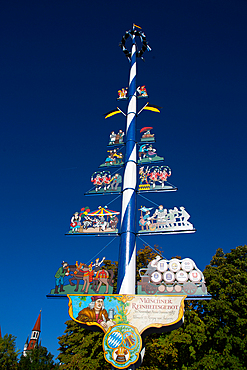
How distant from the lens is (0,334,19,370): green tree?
30.9 m

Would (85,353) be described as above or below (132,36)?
below

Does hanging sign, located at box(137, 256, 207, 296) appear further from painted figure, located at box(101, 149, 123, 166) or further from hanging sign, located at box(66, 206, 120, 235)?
painted figure, located at box(101, 149, 123, 166)

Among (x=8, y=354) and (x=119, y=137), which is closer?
(x=119, y=137)

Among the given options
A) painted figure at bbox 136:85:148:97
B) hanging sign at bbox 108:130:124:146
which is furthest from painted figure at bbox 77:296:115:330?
painted figure at bbox 136:85:148:97

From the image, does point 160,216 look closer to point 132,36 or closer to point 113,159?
point 113,159

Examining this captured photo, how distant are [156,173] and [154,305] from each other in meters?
6.72

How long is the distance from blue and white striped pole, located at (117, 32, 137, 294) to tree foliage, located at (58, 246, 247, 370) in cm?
659

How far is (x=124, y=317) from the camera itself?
10.1m

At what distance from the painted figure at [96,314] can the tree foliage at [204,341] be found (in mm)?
7103

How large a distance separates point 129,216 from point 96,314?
14.9 feet

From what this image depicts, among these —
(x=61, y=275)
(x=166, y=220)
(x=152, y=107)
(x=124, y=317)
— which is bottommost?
(x=124, y=317)

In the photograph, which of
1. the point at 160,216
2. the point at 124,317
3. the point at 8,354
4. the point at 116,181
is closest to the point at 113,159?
the point at 116,181

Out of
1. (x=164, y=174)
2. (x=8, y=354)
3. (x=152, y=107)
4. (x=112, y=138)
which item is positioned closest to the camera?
(x=164, y=174)

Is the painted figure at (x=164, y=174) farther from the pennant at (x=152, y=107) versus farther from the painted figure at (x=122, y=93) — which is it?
the painted figure at (x=122, y=93)
